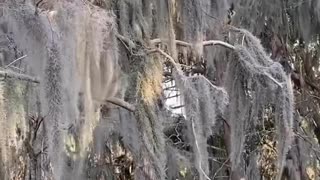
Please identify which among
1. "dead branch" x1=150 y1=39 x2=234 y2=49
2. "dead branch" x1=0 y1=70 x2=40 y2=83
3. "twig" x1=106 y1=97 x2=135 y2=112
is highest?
"dead branch" x1=150 y1=39 x2=234 y2=49

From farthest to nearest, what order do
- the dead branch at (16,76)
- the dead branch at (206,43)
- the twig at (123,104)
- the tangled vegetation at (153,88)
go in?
the dead branch at (206,43) < the twig at (123,104) < the dead branch at (16,76) < the tangled vegetation at (153,88)

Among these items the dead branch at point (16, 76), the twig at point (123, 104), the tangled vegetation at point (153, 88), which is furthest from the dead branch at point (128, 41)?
the dead branch at point (16, 76)

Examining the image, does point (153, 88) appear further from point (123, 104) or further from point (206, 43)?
point (206, 43)

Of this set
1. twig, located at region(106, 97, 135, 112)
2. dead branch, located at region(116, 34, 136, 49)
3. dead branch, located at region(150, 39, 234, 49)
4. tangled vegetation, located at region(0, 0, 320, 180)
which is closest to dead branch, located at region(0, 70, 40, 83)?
tangled vegetation, located at region(0, 0, 320, 180)

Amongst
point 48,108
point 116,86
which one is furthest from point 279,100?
point 48,108

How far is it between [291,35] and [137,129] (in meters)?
1.59

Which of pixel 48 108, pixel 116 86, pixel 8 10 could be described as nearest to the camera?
pixel 48 108

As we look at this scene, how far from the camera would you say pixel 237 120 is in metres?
2.94

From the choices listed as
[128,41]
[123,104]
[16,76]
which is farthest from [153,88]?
[16,76]

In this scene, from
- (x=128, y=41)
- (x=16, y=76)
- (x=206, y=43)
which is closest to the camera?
(x=16, y=76)

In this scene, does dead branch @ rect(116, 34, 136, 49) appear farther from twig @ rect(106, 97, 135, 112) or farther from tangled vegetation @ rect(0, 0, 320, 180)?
twig @ rect(106, 97, 135, 112)

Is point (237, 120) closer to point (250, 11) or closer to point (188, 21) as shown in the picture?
point (188, 21)

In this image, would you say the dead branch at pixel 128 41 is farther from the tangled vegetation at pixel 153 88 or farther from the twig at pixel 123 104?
the twig at pixel 123 104

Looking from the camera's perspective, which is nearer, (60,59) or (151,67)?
(60,59)
